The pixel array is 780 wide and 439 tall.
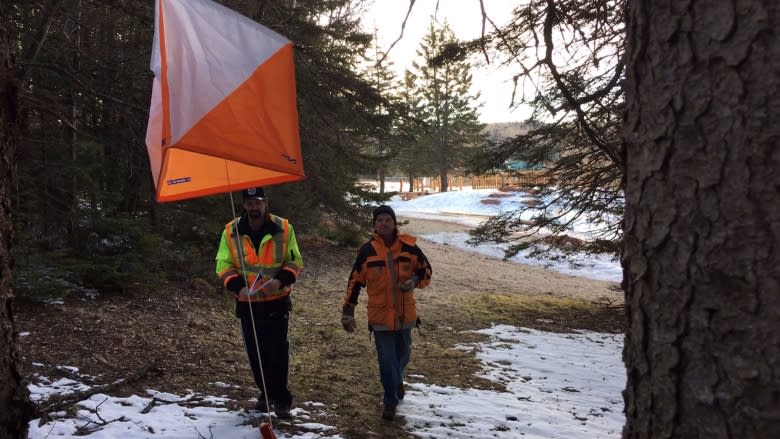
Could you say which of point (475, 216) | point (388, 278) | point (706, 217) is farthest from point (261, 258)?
point (475, 216)

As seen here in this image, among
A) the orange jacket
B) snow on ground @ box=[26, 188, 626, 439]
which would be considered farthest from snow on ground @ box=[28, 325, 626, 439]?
the orange jacket

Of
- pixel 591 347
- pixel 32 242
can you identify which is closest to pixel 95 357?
pixel 32 242

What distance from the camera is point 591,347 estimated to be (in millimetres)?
8750

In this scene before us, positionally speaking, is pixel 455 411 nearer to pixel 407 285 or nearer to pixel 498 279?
pixel 407 285

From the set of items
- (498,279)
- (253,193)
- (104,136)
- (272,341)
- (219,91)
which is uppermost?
(104,136)

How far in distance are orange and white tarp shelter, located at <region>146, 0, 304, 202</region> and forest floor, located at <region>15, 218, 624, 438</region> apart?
1751 millimetres

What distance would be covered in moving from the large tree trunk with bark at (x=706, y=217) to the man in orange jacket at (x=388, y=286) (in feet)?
10.9

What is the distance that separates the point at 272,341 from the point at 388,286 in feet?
3.64

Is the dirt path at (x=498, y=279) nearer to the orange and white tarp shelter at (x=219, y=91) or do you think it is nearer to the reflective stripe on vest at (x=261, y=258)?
the reflective stripe on vest at (x=261, y=258)

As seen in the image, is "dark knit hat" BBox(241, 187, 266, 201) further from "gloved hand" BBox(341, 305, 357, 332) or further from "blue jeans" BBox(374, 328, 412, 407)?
"blue jeans" BBox(374, 328, 412, 407)

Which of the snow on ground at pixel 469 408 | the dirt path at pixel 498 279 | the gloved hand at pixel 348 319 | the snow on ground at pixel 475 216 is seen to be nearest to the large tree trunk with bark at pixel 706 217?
the snow on ground at pixel 469 408

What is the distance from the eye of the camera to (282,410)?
14.6ft

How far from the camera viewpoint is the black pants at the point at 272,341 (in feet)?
14.5

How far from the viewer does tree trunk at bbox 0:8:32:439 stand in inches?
99.7
